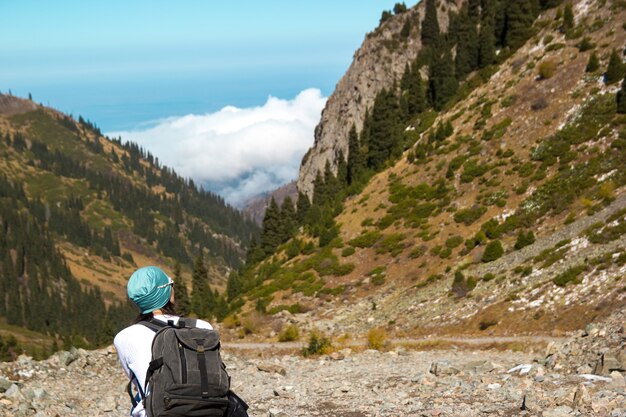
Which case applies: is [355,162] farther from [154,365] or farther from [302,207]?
[154,365]

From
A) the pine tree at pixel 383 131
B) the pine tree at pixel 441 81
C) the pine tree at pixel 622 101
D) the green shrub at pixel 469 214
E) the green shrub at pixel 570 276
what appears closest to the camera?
the green shrub at pixel 570 276

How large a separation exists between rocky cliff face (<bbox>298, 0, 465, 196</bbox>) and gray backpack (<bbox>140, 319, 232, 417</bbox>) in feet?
339

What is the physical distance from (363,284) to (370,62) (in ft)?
234

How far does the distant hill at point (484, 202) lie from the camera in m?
34.2

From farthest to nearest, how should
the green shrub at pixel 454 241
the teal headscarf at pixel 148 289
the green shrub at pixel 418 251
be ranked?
the green shrub at pixel 418 251, the green shrub at pixel 454 241, the teal headscarf at pixel 148 289

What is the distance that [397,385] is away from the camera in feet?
60.9

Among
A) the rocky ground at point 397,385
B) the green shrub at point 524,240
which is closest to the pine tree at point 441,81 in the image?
the green shrub at point 524,240

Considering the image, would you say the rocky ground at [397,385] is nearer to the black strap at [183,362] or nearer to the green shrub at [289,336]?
the black strap at [183,362]

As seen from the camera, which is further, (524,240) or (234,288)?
(234,288)

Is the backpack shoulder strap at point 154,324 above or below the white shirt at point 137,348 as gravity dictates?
above

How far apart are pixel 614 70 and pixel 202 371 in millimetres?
59790

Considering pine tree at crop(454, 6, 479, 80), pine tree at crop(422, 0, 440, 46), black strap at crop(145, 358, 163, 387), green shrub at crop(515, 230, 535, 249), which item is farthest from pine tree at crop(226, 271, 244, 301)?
black strap at crop(145, 358, 163, 387)

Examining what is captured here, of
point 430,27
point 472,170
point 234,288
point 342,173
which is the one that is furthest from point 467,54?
point 234,288

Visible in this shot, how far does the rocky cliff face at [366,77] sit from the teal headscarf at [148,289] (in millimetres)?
102838
